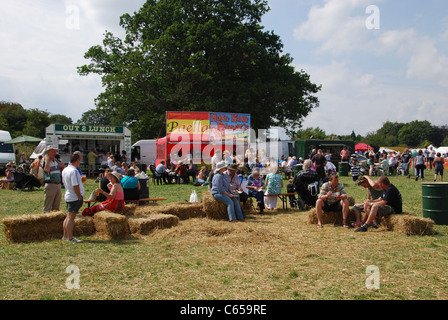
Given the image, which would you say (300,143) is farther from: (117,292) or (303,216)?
(117,292)

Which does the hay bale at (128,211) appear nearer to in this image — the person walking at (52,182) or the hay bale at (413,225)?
the person walking at (52,182)

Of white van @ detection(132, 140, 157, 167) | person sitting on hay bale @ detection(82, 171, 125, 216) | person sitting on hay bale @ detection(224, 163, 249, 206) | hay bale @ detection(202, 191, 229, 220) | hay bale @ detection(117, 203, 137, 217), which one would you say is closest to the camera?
person sitting on hay bale @ detection(82, 171, 125, 216)

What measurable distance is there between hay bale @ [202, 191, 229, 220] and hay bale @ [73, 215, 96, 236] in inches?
105

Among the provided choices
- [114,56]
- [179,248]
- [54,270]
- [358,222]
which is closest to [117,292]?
[54,270]

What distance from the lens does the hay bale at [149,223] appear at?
7.06m

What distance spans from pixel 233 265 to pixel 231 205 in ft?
11.6

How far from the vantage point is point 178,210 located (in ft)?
28.2

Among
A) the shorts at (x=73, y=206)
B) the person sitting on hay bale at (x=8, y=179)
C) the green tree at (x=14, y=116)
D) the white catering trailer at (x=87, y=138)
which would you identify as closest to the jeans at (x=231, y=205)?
the shorts at (x=73, y=206)

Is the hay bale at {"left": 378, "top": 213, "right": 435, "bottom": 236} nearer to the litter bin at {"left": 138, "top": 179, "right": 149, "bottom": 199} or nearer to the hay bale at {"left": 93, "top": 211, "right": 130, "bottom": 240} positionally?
the hay bale at {"left": 93, "top": 211, "right": 130, "bottom": 240}

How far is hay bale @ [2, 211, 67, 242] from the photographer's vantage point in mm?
6344

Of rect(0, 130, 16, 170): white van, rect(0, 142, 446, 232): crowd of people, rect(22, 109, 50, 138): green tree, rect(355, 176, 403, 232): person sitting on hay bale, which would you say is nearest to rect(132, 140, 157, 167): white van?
rect(0, 130, 16, 170): white van

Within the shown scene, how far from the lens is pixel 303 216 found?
30.2 ft

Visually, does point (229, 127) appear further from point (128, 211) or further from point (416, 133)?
point (416, 133)
